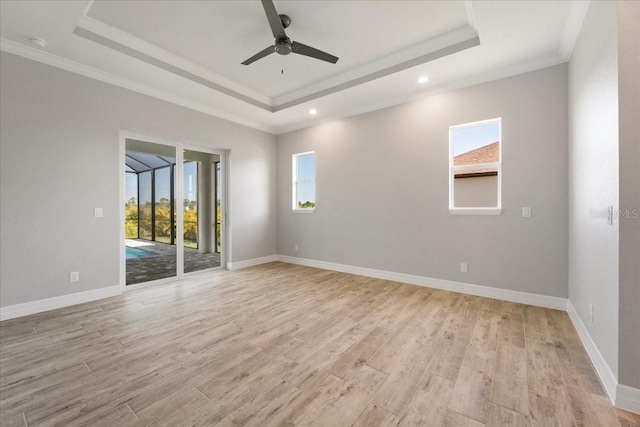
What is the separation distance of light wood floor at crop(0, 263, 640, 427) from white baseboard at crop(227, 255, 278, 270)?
1.87 metres

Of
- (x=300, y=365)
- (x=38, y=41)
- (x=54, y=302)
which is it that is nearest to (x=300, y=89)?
(x=38, y=41)

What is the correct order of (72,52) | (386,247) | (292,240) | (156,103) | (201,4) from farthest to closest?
(292,240) → (386,247) → (156,103) → (72,52) → (201,4)

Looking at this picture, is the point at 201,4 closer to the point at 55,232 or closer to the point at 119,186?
the point at 119,186

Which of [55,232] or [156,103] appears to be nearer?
[55,232]

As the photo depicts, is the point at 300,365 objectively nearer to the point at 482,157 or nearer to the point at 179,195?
the point at 482,157

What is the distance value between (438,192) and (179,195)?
4387mm

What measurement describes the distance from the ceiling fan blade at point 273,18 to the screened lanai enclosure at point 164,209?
300cm

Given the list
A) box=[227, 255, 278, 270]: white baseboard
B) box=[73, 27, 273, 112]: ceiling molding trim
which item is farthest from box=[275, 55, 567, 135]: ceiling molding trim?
box=[227, 255, 278, 270]: white baseboard

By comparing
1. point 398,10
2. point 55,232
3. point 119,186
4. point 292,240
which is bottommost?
point 292,240

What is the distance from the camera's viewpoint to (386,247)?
457 centimetres

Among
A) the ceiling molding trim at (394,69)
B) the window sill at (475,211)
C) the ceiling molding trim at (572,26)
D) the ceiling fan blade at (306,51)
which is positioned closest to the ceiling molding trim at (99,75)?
the ceiling molding trim at (394,69)

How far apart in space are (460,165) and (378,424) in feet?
11.6

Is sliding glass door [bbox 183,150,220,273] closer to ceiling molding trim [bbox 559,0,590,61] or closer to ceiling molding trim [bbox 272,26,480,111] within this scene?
ceiling molding trim [bbox 272,26,480,111]

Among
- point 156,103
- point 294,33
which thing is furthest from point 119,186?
point 294,33
